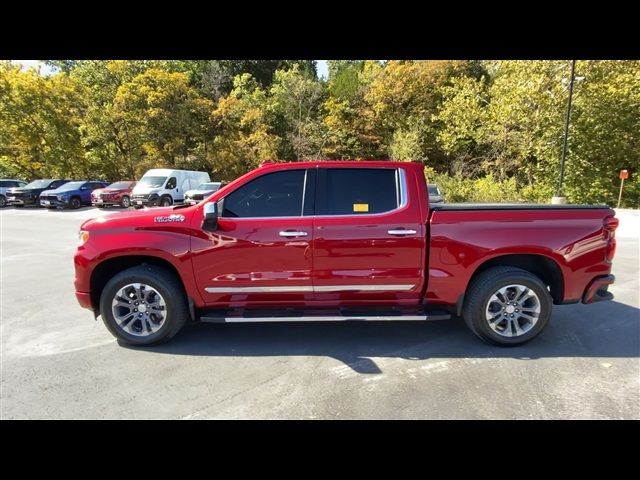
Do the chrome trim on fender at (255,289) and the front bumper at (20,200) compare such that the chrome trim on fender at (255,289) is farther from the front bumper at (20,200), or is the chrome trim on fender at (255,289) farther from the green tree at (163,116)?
the green tree at (163,116)

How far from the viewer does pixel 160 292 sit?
3.94 meters

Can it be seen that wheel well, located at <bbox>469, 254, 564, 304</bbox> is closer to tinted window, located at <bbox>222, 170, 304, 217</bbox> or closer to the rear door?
the rear door

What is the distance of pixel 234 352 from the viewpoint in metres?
3.92

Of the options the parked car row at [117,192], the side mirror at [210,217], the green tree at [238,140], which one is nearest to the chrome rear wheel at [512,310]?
the side mirror at [210,217]

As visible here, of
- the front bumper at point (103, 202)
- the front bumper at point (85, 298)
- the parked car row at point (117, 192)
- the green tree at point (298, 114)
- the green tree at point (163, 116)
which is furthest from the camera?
the green tree at point (298, 114)

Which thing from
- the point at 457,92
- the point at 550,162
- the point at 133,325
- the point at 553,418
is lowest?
the point at 553,418

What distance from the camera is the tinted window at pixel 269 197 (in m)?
3.98

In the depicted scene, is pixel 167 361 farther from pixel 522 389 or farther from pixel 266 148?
pixel 266 148

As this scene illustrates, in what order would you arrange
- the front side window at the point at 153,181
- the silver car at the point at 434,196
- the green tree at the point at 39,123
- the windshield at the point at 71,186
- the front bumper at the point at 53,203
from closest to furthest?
the silver car at the point at 434,196
the front side window at the point at 153,181
the front bumper at the point at 53,203
the windshield at the point at 71,186
the green tree at the point at 39,123

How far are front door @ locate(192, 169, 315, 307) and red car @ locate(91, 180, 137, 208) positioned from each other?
20569 millimetres

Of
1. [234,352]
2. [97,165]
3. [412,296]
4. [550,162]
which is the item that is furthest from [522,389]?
[97,165]

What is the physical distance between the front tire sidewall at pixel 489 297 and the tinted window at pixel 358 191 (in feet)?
4.25

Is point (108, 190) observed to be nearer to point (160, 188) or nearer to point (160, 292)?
point (160, 188)
